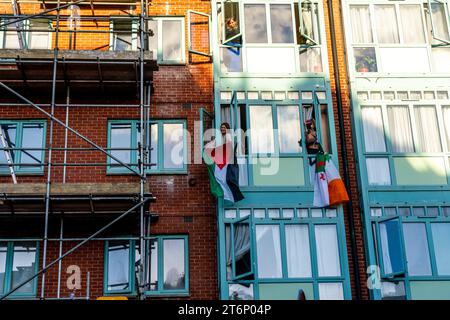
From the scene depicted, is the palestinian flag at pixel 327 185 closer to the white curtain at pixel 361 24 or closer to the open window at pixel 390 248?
the open window at pixel 390 248

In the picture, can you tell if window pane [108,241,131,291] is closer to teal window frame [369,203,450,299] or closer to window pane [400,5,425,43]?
teal window frame [369,203,450,299]

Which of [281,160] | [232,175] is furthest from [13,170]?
[281,160]

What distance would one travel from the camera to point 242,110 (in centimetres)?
1692

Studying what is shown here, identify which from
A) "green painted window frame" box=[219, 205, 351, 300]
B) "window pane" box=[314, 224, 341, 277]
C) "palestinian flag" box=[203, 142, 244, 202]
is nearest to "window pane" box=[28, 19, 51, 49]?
"palestinian flag" box=[203, 142, 244, 202]

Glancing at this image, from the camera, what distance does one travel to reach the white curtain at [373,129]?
1686cm

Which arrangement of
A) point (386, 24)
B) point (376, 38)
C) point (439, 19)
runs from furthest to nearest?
point (439, 19)
point (386, 24)
point (376, 38)

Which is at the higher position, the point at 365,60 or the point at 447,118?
the point at 365,60

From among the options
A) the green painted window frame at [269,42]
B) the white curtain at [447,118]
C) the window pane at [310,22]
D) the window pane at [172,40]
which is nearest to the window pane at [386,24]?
the green painted window frame at [269,42]

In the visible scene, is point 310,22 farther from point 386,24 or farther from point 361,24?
point 386,24

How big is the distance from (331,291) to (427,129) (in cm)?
458

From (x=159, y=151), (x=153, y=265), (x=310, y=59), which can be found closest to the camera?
(x=153, y=265)

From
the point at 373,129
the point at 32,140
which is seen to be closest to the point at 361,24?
the point at 373,129

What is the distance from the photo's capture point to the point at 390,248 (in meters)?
15.8

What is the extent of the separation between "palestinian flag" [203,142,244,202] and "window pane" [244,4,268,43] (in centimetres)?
303
